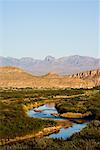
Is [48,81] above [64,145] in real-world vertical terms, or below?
below

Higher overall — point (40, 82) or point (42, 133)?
point (42, 133)

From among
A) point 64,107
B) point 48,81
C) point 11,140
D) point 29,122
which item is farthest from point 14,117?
point 48,81

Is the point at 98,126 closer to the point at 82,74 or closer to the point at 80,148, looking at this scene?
the point at 80,148

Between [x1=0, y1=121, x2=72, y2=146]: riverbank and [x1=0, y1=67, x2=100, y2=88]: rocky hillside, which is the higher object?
[x1=0, y1=121, x2=72, y2=146]: riverbank

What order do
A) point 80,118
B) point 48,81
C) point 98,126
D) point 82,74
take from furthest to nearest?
point 82,74
point 48,81
point 80,118
point 98,126

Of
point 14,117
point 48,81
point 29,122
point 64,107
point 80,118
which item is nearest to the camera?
point 29,122

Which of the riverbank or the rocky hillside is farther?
the rocky hillside

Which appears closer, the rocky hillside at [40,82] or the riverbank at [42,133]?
the riverbank at [42,133]

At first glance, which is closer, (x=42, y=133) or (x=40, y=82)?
(x=42, y=133)

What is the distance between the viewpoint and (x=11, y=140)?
23281 mm

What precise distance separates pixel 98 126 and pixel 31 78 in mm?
92276

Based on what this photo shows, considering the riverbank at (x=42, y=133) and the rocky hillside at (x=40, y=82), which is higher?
the riverbank at (x=42, y=133)

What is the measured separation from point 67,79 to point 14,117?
88.3 meters

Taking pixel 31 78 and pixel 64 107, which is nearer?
pixel 64 107
